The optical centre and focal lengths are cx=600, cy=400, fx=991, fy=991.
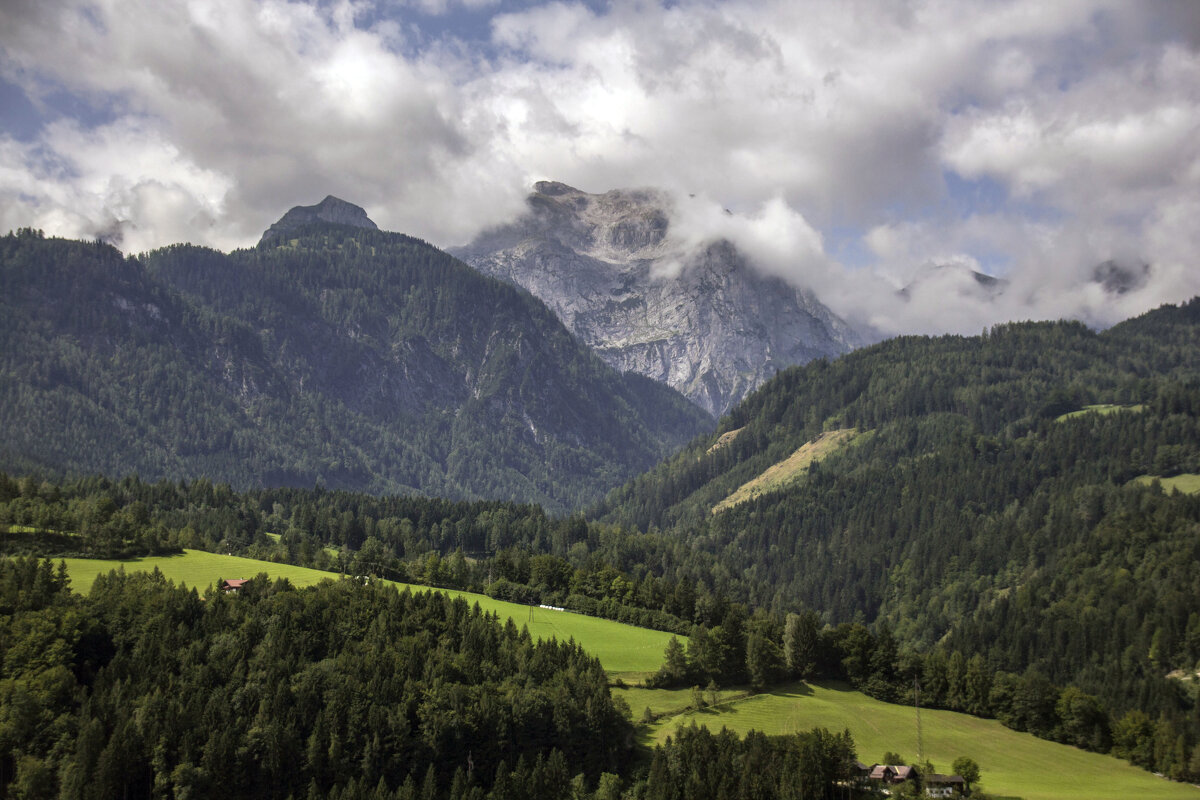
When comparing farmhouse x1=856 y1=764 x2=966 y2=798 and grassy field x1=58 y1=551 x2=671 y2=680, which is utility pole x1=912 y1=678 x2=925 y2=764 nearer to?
farmhouse x1=856 y1=764 x2=966 y2=798

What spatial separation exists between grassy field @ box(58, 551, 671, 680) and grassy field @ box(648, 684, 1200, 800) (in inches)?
639

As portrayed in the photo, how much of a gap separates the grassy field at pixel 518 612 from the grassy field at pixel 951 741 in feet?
53.3

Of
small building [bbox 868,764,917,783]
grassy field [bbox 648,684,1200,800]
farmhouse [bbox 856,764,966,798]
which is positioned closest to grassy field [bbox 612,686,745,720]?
grassy field [bbox 648,684,1200,800]

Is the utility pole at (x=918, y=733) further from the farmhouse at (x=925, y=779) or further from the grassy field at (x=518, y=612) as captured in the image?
the grassy field at (x=518, y=612)

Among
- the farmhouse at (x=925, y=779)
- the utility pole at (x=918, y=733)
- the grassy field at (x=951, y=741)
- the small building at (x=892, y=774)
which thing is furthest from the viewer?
the utility pole at (x=918, y=733)

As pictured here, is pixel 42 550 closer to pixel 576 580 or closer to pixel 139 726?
pixel 139 726

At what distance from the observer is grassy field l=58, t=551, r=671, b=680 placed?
14288cm

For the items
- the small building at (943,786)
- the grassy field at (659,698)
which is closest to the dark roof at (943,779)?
the small building at (943,786)

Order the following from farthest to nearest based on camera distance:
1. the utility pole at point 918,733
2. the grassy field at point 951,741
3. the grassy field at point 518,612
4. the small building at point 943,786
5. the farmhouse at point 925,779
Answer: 1. the grassy field at point 518,612
2. the utility pole at point 918,733
3. the grassy field at point 951,741
4. the farmhouse at point 925,779
5. the small building at point 943,786

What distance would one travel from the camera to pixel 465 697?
113 metres

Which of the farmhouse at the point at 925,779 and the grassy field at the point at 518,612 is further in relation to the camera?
the grassy field at the point at 518,612

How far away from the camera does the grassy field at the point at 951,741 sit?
362ft

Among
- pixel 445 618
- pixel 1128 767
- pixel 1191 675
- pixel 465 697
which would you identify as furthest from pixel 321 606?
pixel 1191 675

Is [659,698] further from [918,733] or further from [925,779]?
[925,779]
